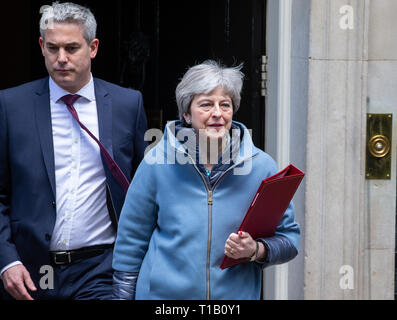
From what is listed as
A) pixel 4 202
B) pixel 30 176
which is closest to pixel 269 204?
pixel 30 176

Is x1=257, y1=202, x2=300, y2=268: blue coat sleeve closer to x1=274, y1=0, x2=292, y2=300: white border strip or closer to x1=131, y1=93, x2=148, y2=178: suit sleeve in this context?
x1=131, y1=93, x2=148, y2=178: suit sleeve

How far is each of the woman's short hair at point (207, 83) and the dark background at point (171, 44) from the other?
1.28 metres

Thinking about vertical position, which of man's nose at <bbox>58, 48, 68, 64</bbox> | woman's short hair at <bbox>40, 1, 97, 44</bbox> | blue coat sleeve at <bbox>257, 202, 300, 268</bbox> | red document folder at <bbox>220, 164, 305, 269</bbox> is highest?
woman's short hair at <bbox>40, 1, 97, 44</bbox>

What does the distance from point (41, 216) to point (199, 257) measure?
0.67 meters

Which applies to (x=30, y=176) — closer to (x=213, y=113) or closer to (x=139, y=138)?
(x=139, y=138)

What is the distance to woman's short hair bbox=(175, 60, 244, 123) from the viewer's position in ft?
7.07

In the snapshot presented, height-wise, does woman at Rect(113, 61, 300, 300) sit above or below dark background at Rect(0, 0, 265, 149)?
below

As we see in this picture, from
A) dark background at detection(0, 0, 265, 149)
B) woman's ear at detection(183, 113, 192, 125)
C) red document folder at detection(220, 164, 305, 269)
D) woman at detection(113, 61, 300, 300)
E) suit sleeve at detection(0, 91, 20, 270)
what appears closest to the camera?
red document folder at detection(220, 164, 305, 269)

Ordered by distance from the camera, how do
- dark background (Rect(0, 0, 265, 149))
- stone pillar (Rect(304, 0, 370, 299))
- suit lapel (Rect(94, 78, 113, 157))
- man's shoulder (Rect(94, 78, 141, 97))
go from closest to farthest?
1. suit lapel (Rect(94, 78, 113, 157))
2. man's shoulder (Rect(94, 78, 141, 97))
3. stone pillar (Rect(304, 0, 370, 299))
4. dark background (Rect(0, 0, 265, 149))

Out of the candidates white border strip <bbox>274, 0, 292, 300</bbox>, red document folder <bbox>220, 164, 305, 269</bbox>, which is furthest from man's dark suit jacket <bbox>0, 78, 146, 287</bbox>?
white border strip <bbox>274, 0, 292, 300</bbox>

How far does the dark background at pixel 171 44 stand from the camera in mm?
3512

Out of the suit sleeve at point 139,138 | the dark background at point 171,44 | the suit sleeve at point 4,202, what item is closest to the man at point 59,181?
the suit sleeve at point 4,202

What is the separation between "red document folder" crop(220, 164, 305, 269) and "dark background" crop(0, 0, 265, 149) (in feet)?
4.80

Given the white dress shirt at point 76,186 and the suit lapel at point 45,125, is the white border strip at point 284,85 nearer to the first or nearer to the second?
the white dress shirt at point 76,186
